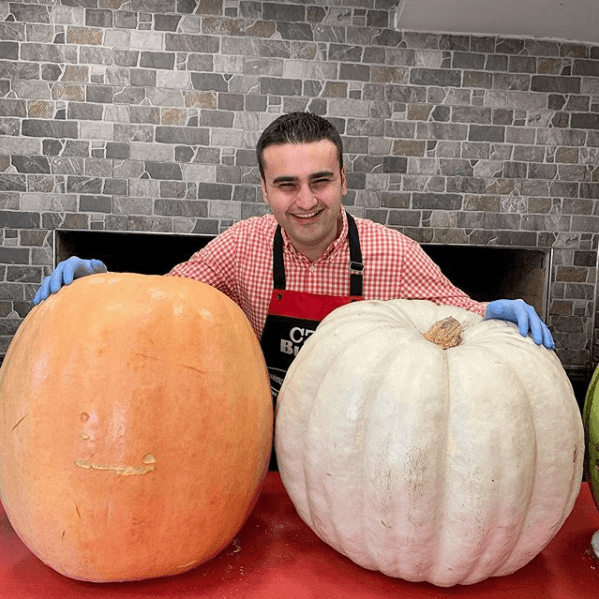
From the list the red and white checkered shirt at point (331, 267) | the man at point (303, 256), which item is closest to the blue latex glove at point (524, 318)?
the man at point (303, 256)

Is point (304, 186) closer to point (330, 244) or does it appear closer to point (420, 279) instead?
point (330, 244)

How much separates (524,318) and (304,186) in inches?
37.9

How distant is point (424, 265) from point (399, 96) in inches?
70.0

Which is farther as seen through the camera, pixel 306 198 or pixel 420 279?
pixel 420 279

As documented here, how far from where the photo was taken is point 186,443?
740 mm

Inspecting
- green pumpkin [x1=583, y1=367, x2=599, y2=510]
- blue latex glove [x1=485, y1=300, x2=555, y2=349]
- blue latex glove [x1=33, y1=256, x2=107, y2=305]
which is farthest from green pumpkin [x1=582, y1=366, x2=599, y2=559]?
blue latex glove [x1=33, y1=256, x2=107, y2=305]

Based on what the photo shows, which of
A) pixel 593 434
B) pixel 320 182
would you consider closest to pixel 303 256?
pixel 320 182

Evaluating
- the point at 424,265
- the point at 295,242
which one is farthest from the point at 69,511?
the point at 424,265

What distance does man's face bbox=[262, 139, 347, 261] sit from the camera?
1651mm

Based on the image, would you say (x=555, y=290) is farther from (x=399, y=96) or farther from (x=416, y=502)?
(x=416, y=502)

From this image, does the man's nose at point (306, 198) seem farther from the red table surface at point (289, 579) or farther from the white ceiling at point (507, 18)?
the white ceiling at point (507, 18)

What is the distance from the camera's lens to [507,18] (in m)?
3.13

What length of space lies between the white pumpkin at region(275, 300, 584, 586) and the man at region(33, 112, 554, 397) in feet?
2.75

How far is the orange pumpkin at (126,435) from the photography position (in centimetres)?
71
